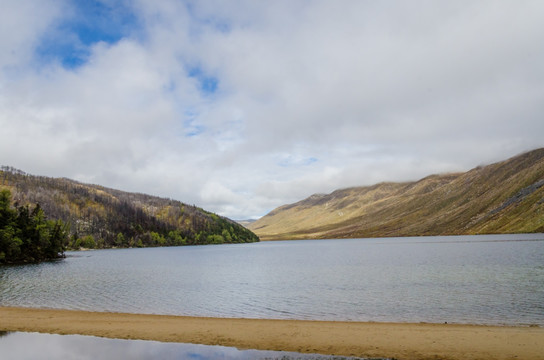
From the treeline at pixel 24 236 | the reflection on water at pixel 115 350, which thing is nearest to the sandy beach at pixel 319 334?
the reflection on water at pixel 115 350

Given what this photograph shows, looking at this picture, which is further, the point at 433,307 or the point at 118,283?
the point at 118,283

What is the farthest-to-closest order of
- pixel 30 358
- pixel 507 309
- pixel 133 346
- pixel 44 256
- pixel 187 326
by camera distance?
A: pixel 44 256, pixel 507 309, pixel 187 326, pixel 133 346, pixel 30 358

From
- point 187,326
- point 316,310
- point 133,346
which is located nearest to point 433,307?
point 316,310

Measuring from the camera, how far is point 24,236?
99.3 meters

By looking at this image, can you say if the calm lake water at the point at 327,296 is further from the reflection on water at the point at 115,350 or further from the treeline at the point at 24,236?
the treeline at the point at 24,236

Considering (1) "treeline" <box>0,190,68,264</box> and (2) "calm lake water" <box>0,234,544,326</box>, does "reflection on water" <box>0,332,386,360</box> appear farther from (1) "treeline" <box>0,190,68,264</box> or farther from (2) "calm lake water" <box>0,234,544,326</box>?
(1) "treeline" <box>0,190,68,264</box>

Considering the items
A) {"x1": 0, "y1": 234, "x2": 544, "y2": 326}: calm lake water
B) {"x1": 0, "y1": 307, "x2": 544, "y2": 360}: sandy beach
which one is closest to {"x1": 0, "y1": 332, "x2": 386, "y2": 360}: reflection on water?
{"x1": 0, "y1": 307, "x2": 544, "y2": 360}: sandy beach

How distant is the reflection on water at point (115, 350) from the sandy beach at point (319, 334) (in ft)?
4.51

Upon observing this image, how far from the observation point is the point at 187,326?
2766 cm

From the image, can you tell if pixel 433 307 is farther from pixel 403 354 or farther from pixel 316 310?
pixel 403 354

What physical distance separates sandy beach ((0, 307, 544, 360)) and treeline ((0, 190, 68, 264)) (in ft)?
230

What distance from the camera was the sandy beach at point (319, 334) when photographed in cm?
1964

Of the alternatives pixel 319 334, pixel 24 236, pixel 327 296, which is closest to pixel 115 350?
pixel 319 334

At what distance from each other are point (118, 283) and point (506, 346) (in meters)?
56.0
